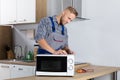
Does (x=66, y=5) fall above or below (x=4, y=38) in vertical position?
above

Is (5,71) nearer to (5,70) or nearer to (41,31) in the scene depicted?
(5,70)

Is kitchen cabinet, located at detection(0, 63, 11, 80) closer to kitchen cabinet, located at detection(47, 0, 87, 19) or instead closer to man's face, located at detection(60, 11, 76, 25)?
kitchen cabinet, located at detection(47, 0, 87, 19)

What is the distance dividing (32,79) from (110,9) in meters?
1.80

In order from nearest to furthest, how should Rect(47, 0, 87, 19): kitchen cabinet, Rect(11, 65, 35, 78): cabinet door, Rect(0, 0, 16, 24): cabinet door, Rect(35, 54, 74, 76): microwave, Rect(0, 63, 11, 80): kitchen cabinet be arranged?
Rect(35, 54, 74, 76): microwave
Rect(47, 0, 87, 19): kitchen cabinet
Rect(11, 65, 35, 78): cabinet door
Rect(0, 63, 11, 80): kitchen cabinet
Rect(0, 0, 16, 24): cabinet door

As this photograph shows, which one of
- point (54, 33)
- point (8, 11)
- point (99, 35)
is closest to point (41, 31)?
point (54, 33)

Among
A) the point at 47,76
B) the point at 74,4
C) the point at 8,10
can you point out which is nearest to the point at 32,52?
the point at 8,10

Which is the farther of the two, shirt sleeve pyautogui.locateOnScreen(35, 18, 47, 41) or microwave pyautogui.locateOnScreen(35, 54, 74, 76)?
shirt sleeve pyautogui.locateOnScreen(35, 18, 47, 41)

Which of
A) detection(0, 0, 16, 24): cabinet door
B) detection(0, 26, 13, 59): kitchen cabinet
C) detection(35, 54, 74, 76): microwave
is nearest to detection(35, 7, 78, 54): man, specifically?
detection(35, 54, 74, 76): microwave

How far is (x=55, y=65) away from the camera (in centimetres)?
261

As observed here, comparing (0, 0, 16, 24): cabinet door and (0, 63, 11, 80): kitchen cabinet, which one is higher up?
→ (0, 0, 16, 24): cabinet door

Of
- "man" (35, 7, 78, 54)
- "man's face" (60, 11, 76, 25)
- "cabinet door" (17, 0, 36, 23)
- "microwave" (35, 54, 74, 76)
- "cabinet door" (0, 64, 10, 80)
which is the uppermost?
"cabinet door" (17, 0, 36, 23)

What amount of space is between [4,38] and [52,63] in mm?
2163

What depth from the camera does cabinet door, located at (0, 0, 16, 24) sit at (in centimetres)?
429

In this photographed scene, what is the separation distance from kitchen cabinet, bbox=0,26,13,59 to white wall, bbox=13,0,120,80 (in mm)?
1196
